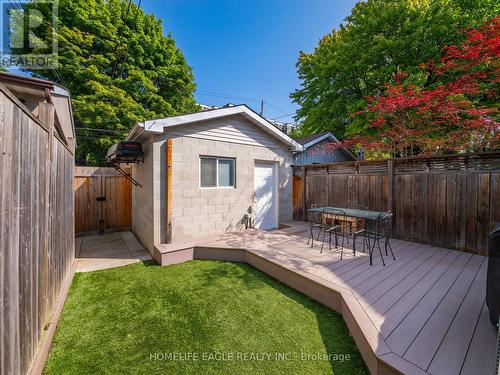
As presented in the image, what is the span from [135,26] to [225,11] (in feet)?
24.5

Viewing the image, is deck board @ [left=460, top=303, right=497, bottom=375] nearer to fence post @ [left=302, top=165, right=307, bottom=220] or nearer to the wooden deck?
the wooden deck

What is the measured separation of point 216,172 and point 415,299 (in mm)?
4597

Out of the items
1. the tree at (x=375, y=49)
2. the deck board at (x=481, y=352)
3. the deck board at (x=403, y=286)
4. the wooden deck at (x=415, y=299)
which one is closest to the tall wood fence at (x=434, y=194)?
the wooden deck at (x=415, y=299)

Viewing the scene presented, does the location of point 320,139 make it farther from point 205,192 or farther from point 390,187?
point 205,192

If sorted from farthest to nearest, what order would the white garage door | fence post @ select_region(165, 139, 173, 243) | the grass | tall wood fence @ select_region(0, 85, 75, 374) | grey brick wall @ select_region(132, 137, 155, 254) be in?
the white garage door < grey brick wall @ select_region(132, 137, 155, 254) < fence post @ select_region(165, 139, 173, 243) < the grass < tall wood fence @ select_region(0, 85, 75, 374)

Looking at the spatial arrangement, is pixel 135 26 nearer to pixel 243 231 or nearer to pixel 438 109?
pixel 243 231

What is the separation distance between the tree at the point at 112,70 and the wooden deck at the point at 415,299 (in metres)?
9.69

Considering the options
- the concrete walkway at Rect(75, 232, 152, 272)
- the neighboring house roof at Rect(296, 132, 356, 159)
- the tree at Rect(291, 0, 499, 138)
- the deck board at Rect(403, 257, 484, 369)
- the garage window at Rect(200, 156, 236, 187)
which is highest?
the tree at Rect(291, 0, 499, 138)

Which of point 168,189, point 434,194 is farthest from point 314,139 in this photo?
point 168,189

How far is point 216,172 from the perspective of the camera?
570cm

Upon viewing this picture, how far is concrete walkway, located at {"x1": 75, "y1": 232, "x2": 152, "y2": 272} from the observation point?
179 inches

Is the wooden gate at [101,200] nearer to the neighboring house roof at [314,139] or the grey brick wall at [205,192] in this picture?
the grey brick wall at [205,192]

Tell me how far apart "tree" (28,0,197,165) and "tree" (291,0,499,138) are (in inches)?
335

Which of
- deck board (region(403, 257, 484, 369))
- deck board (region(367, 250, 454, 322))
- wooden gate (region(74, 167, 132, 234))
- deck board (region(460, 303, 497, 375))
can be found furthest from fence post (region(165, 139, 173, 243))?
deck board (region(460, 303, 497, 375))
